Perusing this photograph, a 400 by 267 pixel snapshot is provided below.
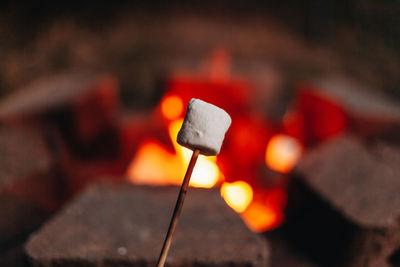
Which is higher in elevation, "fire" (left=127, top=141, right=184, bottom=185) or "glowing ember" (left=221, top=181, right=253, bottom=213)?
"fire" (left=127, top=141, right=184, bottom=185)

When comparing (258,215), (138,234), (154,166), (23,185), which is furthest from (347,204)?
(154,166)

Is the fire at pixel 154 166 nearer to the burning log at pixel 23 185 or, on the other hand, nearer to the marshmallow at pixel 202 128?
the burning log at pixel 23 185

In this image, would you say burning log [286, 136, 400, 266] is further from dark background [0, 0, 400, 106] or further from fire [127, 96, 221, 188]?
dark background [0, 0, 400, 106]

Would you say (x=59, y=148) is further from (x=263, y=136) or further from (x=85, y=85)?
(x=263, y=136)

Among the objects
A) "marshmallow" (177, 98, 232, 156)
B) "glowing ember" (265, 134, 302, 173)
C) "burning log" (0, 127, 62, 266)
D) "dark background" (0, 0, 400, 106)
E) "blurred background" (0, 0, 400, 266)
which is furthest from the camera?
"dark background" (0, 0, 400, 106)

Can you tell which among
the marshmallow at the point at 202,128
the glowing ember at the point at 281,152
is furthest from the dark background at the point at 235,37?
the marshmallow at the point at 202,128

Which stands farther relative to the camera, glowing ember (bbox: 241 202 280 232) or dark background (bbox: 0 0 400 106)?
dark background (bbox: 0 0 400 106)

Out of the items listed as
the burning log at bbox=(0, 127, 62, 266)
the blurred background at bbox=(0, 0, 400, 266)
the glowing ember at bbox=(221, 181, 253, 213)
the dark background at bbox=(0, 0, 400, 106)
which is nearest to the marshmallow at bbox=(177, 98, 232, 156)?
the blurred background at bbox=(0, 0, 400, 266)

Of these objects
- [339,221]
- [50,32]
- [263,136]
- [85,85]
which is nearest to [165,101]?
[85,85]
